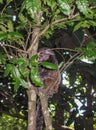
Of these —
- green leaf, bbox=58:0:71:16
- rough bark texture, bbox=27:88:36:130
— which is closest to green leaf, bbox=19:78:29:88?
rough bark texture, bbox=27:88:36:130

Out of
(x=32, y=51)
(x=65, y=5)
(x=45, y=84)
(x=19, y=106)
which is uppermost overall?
(x=65, y=5)

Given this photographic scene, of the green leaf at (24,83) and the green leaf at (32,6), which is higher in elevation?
the green leaf at (32,6)

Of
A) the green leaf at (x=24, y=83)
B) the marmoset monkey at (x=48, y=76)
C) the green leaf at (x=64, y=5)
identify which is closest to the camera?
the green leaf at (x=64, y=5)

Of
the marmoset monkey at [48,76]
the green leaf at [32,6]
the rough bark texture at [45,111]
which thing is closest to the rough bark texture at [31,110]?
the rough bark texture at [45,111]

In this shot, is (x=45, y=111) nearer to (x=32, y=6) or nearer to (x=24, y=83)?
(x=24, y=83)

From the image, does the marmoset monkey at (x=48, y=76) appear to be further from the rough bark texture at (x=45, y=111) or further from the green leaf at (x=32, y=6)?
the green leaf at (x=32, y=6)

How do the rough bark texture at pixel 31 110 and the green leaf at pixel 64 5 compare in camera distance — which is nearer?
the green leaf at pixel 64 5

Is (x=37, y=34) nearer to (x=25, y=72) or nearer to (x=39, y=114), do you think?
(x=25, y=72)

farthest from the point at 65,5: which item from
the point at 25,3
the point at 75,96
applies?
the point at 75,96

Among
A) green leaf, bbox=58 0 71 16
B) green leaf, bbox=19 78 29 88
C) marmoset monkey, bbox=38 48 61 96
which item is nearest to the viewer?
green leaf, bbox=58 0 71 16

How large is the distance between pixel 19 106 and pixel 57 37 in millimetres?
817

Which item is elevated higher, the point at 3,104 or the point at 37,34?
the point at 37,34

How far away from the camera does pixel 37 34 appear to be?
1399 millimetres

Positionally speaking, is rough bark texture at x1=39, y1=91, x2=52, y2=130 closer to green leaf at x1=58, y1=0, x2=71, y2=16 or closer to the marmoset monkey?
the marmoset monkey
